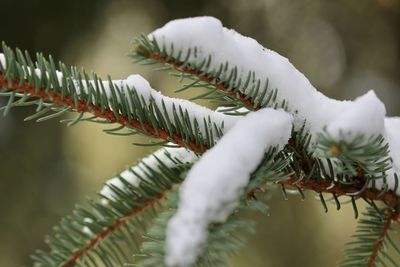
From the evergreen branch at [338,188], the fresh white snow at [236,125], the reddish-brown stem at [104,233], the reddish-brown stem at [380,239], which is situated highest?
the fresh white snow at [236,125]

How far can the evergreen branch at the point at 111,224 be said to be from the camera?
35cm

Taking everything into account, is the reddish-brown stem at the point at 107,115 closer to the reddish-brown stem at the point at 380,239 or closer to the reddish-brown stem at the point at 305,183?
the reddish-brown stem at the point at 305,183

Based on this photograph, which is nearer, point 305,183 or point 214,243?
point 214,243

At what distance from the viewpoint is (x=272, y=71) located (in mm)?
389

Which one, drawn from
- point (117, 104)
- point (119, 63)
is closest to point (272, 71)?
→ point (117, 104)

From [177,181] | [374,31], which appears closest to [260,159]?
[177,181]

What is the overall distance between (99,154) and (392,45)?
140 centimetres

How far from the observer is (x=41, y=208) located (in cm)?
254

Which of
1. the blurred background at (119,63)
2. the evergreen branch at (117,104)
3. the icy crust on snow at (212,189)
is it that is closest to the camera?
the icy crust on snow at (212,189)

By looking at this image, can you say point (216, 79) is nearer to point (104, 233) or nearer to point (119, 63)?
point (104, 233)

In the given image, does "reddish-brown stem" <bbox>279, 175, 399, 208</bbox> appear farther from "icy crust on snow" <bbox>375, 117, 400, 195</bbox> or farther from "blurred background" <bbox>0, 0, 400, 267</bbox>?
"blurred background" <bbox>0, 0, 400, 267</bbox>

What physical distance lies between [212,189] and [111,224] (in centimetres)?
11

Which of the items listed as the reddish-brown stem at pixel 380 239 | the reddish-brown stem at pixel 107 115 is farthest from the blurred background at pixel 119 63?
the reddish-brown stem at pixel 107 115

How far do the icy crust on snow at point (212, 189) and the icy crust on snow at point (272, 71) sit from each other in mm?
46
